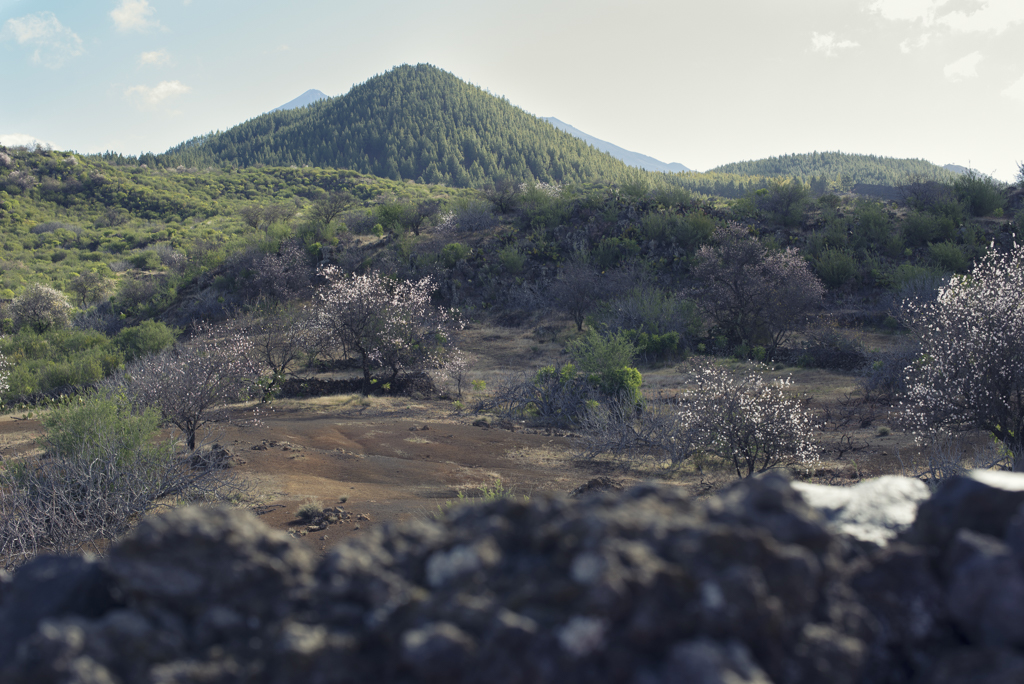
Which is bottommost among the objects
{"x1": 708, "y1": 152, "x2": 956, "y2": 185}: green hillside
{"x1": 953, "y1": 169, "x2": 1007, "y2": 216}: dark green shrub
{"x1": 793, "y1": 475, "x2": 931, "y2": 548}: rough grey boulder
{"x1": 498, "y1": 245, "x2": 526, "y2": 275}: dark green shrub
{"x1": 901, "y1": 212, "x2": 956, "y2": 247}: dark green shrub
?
{"x1": 793, "y1": 475, "x2": 931, "y2": 548}: rough grey boulder

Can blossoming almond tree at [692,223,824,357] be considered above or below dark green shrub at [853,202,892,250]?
below

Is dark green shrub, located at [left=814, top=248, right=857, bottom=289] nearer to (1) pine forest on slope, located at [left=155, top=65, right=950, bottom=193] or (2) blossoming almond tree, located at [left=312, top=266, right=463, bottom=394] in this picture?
(2) blossoming almond tree, located at [left=312, top=266, right=463, bottom=394]

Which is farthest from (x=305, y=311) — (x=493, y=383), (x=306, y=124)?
(x=306, y=124)

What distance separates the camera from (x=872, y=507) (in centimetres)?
201

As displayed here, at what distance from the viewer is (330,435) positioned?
35.1 feet

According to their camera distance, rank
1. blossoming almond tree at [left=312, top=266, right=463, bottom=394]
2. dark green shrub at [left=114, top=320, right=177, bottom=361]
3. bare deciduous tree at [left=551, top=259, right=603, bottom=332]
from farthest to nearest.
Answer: bare deciduous tree at [left=551, top=259, right=603, bottom=332]
dark green shrub at [left=114, top=320, right=177, bottom=361]
blossoming almond tree at [left=312, top=266, right=463, bottom=394]

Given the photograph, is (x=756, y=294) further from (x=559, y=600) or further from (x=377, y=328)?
(x=559, y=600)

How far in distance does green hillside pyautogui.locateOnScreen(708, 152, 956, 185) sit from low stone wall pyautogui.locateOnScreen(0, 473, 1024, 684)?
67.8m

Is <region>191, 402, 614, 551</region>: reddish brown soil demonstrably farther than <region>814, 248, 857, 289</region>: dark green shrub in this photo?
No

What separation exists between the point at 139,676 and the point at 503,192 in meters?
31.4

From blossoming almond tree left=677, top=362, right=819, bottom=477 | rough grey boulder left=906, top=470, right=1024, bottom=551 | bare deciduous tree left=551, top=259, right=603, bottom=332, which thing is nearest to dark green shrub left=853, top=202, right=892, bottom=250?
bare deciduous tree left=551, top=259, right=603, bottom=332

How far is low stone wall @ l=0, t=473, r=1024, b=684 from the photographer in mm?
1305

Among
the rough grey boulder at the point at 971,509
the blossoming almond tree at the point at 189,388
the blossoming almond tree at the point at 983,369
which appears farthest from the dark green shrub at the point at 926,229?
the rough grey boulder at the point at 971,509

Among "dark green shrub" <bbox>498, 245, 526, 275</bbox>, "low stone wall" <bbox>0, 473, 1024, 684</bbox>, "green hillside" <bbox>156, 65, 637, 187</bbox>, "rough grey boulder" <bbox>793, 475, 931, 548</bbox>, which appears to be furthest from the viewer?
"green hillside" <bbox>156, 65, 637, 187</bbox>
